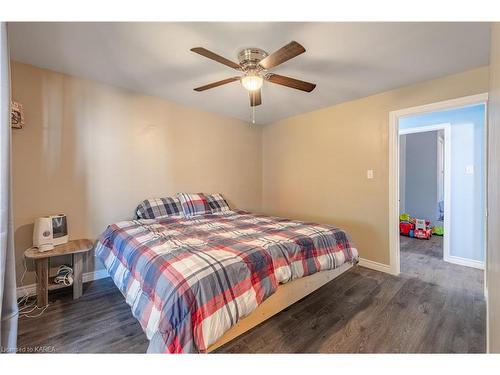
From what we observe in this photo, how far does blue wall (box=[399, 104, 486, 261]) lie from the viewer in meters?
2.72

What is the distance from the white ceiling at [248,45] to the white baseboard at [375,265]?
2.21 meters

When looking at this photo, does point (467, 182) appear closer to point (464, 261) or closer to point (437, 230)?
point (464, 261)

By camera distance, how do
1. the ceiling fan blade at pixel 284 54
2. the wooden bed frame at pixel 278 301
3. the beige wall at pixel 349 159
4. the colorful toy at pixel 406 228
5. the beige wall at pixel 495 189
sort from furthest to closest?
the colorful toy at pixel 406 228
the beige wall at pixel 349 159
the ceiling fan blade at pixel 284 54
the wooden bed frame at pixel 278 301
the beige wall at pixel 495 189

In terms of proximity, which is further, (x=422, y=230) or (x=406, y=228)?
(x=406, y=228)

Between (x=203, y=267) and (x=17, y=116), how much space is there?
2264 mm

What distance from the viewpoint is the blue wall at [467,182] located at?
272 cm

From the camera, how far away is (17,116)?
1940mm

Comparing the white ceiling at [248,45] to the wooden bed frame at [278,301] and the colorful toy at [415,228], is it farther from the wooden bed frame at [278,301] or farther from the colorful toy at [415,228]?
the colorful toy at [415,228]

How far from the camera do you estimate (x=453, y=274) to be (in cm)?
259

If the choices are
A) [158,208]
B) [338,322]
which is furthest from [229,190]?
[338,322]

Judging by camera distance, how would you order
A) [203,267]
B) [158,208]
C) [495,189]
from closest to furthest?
[495,189] < [203,267] < [158,208]

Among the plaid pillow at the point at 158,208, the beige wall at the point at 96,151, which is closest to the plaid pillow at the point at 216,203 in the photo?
the beige wall at the point at 96,151
